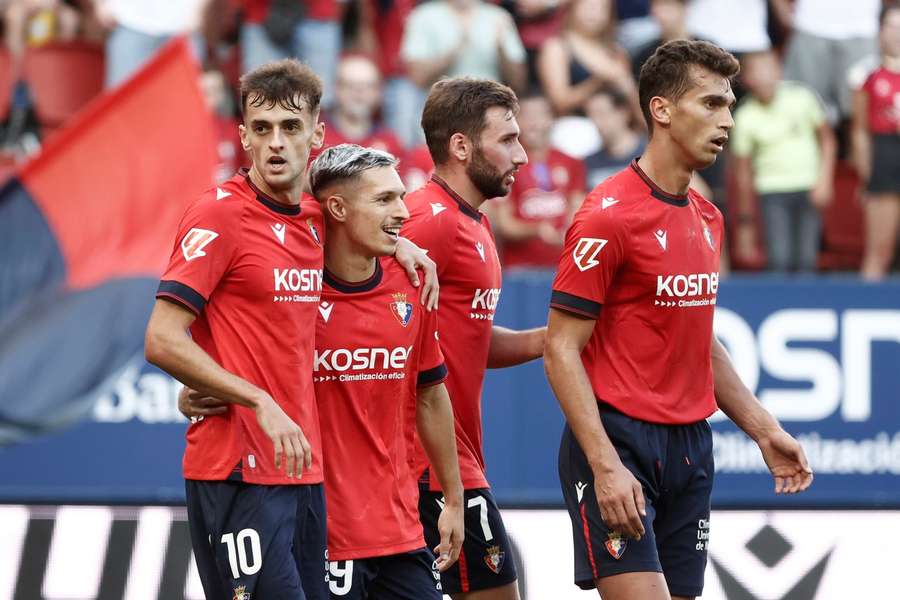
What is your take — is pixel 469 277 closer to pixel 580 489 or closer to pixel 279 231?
pixel 580 489

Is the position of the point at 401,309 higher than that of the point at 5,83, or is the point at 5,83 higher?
the point at 5,83

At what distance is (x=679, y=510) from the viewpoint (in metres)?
5.97

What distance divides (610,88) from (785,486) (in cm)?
622

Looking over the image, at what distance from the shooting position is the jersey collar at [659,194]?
19.3ft

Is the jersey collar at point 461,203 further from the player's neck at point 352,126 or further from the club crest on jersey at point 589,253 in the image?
the player's neck at point 352,126

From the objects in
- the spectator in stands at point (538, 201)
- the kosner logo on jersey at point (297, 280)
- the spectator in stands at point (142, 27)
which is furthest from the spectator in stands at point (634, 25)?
the kosner logo on jersey at point (297, 280)

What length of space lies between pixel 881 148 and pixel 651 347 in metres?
6.48

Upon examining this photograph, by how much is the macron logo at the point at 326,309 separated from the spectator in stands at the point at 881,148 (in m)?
6.95

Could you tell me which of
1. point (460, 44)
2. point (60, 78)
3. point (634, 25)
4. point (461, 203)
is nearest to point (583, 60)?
point (634, 25)

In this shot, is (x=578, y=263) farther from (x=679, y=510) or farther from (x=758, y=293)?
(x=758, y=293)

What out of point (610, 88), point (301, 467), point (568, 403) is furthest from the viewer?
point (610, 88)

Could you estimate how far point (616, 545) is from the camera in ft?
18.7

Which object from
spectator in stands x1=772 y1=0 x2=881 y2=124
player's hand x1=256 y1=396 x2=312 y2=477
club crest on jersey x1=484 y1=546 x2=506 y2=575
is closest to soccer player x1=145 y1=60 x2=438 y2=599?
player's hand x1=256 y1=396 x2=312 y2=477

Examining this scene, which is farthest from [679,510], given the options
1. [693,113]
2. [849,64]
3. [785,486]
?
[849,64]
